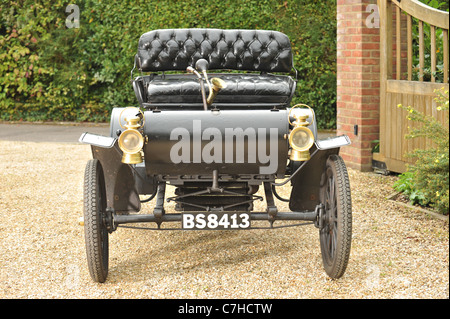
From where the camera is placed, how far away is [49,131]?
11.9 meters

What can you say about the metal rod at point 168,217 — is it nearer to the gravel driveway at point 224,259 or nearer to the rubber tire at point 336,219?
the rubber tire at point 336,219

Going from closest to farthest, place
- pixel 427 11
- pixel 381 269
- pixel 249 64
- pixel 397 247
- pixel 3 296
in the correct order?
pixel 3 296 < pixel 381 269 < pixel 397 247 < pixel 249 64 < pixel 427 11

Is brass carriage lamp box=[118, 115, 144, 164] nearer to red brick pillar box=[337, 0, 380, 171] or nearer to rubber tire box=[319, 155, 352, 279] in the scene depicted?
rubber tire box=[319, 155, 352, 279]

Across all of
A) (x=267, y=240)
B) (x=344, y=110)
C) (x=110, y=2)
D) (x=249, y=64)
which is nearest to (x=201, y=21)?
(x=110, y=2)

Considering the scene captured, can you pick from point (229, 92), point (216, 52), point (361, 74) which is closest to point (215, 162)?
point (229, 92)

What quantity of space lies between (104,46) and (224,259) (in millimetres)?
7656

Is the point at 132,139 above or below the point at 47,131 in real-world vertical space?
above

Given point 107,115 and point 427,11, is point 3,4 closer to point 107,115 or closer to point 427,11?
point 107,115

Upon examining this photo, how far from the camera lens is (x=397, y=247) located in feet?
17.7

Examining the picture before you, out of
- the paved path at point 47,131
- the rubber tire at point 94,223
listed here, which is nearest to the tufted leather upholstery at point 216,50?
the rubber tire at point 94,223

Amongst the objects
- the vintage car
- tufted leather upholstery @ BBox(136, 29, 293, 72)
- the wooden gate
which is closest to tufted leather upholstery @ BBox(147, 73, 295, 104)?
the vintage car

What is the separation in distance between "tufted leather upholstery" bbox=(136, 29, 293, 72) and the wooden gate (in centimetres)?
198

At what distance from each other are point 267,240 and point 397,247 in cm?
100

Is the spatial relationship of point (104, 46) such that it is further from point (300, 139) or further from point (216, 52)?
point (300, 139)
